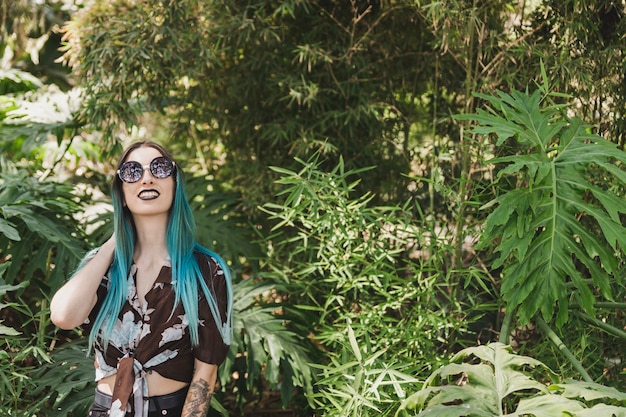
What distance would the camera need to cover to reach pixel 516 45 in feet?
9.30

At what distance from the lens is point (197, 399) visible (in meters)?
1.83

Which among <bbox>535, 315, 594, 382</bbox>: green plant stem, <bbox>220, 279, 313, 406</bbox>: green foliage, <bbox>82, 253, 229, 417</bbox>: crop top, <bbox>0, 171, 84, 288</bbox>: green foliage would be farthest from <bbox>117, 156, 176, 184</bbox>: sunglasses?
<bbox>535, 315, 594, 382</bbox>: green plant stem

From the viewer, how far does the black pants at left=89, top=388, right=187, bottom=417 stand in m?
1.85

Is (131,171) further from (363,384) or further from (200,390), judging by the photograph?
(363,384)

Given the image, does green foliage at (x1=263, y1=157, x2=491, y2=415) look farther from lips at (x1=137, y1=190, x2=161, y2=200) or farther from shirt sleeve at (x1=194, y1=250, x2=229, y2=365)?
lips at (x1=137, y1=190, x2=161, y2=200)

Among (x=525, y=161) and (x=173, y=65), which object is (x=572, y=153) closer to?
(x=525, y=161)

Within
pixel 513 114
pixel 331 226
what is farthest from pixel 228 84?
pixel 513 114

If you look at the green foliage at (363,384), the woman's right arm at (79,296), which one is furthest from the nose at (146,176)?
the green foliage at (363,384)

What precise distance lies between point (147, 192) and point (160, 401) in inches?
20.4

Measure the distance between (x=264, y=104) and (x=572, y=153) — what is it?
1.55 meters

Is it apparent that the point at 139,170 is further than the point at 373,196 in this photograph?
No

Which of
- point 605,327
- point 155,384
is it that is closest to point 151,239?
point 155,384

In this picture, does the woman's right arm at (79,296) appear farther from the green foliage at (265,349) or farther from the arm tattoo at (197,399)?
the green foliage at (265,349)

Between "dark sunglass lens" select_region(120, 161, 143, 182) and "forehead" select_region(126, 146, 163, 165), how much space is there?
16mm
